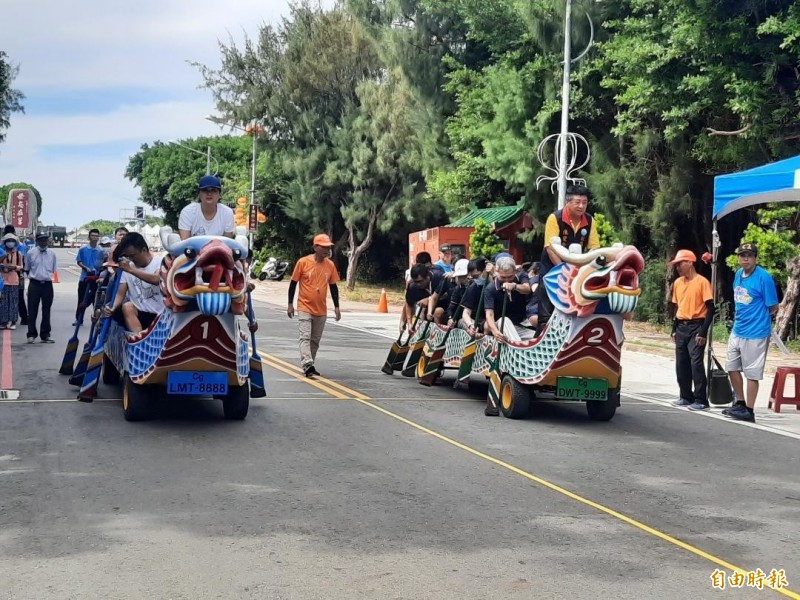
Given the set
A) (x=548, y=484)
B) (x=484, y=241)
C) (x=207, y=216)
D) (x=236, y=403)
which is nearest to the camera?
(x=548, y=484)

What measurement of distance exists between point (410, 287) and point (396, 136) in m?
26.3

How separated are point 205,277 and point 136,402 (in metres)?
1.57

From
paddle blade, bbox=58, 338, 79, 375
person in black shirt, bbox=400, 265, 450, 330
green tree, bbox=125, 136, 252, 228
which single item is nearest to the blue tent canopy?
person in black shirt, bbox=400, 265, 450, 330

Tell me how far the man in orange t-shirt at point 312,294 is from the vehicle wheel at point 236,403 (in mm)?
4069

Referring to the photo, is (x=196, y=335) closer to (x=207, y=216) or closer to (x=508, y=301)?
(x=207, y=216)

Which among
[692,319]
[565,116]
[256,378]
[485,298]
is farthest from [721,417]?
[565,116]

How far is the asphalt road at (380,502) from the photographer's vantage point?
224 inches

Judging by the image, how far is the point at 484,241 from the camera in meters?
30.7

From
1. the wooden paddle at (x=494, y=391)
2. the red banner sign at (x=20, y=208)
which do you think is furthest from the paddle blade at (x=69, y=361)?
the red banner sign at (x=20, y=208)

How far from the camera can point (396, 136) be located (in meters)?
42.0

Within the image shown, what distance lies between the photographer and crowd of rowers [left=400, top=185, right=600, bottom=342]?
37.3ft

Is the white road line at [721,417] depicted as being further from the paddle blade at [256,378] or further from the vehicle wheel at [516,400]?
the paddle blade at [256,378]

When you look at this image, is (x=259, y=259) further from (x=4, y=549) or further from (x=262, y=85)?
(x=4, y=549)

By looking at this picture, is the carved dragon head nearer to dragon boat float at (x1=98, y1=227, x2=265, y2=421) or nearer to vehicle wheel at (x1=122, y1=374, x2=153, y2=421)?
dragon boat float at (x1=98, y1=227, x2=265, y2=421)
